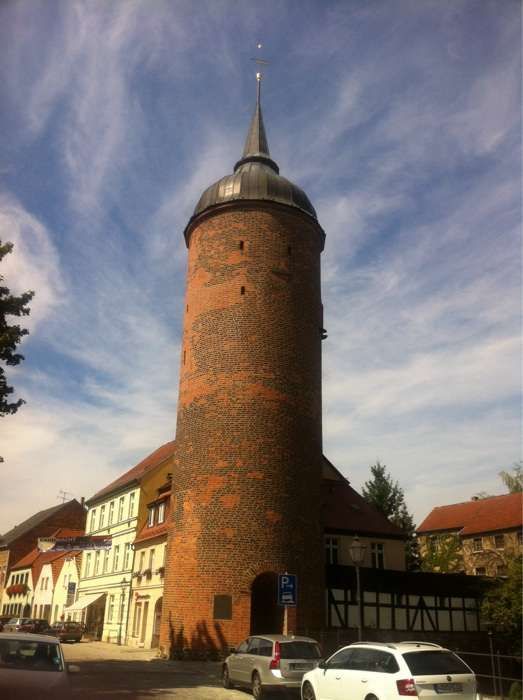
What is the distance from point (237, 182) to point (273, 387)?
8847mm

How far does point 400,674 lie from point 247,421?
46.1 ft

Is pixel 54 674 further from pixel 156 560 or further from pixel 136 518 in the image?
pixel 136 518

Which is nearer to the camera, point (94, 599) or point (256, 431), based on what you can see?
point (256, 431)

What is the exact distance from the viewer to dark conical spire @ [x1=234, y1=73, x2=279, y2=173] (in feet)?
101

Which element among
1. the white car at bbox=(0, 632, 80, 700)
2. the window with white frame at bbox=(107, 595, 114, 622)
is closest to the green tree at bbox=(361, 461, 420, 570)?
the window with white frame at bbox=(107, 595, 114, 622)

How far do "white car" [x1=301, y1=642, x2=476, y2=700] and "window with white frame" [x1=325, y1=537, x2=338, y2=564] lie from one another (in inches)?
731

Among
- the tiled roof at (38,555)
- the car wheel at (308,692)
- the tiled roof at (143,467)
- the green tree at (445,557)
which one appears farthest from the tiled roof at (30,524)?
the car wheel at (308,692)

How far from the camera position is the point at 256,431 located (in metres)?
24.1

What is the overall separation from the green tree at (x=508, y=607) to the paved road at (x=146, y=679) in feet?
42.0

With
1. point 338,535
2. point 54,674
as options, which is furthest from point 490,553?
point 54,674

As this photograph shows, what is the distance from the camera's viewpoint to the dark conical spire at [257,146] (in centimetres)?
3084

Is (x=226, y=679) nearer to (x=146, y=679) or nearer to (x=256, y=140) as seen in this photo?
(x=146, y=679)

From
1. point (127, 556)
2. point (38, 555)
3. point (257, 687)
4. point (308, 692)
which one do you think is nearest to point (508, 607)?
point (257, 687)

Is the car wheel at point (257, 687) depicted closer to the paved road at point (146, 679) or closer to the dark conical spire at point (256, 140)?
the paved road at point (146, 679)
